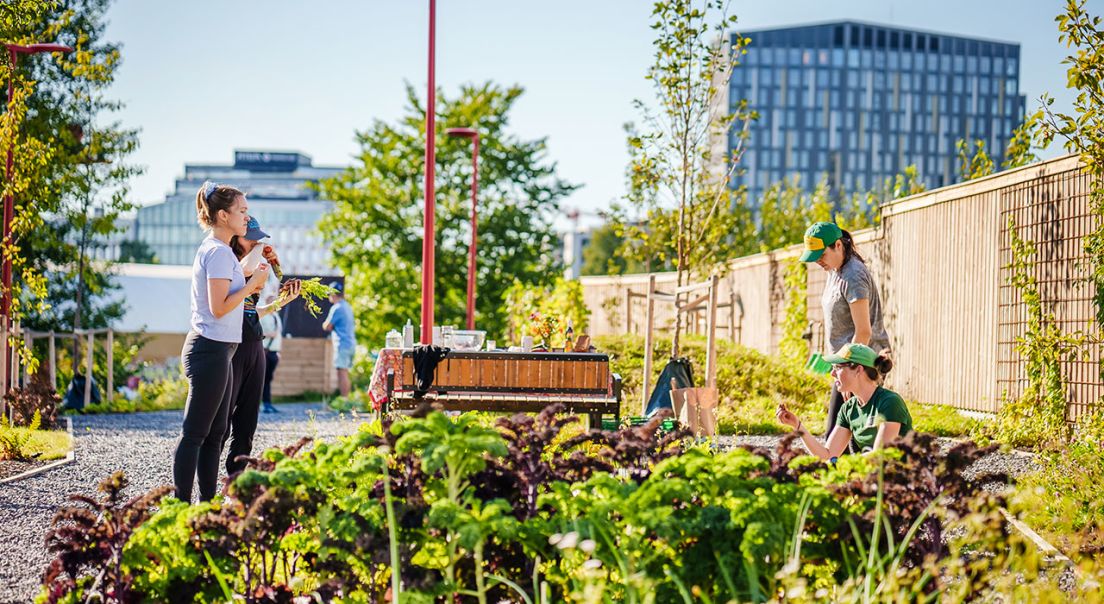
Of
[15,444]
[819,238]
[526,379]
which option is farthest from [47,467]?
[819,238]

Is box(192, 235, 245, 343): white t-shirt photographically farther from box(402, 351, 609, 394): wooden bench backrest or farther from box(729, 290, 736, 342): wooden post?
box(729, 290, 736, 342): wooden post

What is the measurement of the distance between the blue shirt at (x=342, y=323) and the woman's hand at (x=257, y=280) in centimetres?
1037

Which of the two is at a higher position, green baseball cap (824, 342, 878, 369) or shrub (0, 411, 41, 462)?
green baseball cap (824, 342, 878, 369)

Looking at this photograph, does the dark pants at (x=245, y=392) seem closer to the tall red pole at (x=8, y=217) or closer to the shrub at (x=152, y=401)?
the tall red pole at (x=8, y=217)

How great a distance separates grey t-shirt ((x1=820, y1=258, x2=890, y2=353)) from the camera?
19.3ft

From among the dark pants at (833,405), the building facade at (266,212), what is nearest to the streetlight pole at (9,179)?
the dark pants at (833,405)

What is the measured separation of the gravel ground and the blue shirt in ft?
3.34

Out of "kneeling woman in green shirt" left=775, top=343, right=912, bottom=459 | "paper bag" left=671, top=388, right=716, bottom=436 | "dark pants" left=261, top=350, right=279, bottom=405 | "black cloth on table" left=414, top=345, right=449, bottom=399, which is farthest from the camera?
"dark pants" left=261, top=350, right=279, bottom=405

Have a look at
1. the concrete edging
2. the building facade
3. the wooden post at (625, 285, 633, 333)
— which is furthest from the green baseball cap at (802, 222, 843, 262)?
the building facade

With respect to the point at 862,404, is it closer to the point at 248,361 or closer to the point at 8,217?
the point at 248,361

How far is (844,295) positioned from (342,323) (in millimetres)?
11150

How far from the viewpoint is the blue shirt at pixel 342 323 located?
1608cm

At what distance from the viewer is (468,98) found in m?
25.9

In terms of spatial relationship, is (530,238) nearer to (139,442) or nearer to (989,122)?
(139,442)
